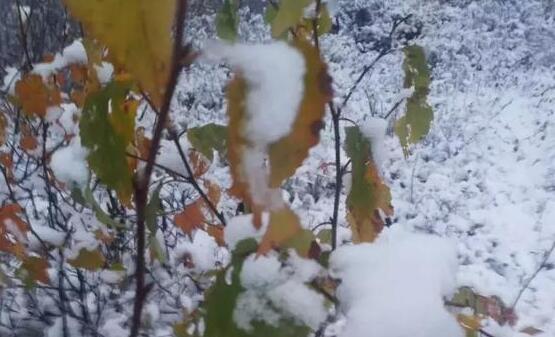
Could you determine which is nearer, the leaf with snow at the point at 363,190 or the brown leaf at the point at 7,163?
the leaf with snow at the point at 363,190

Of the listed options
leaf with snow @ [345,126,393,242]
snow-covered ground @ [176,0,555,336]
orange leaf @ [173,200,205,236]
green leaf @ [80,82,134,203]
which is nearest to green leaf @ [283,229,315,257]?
green leaf @ [80,82,134,203]

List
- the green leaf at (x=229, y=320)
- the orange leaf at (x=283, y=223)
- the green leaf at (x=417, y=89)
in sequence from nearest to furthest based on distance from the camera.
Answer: the orange leaf at (x=283, y=223)
the green leaf at (x=229, y=320)
the green leaf at (x=417, y=89)

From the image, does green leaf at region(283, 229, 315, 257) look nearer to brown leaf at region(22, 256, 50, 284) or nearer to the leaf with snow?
the leaf with snow

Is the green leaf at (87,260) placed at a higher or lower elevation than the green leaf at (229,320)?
higher

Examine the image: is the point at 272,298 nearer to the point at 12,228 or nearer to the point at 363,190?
the point at 363,190

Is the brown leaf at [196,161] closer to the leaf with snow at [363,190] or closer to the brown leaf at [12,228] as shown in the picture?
the brown leaf at [12,228]

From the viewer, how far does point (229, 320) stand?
1.76 feet

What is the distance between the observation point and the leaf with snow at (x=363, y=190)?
942 mm

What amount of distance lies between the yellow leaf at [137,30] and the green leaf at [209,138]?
0.70 metres

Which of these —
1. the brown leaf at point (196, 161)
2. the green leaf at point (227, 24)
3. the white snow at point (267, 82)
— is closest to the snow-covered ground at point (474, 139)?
the brown leaf at point (196, 161)

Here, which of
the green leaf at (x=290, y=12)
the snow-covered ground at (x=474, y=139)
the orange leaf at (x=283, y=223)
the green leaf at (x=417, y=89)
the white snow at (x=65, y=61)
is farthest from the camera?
the snow-covered ground at (x=474, y=139)

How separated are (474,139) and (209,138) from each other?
445 centimetres

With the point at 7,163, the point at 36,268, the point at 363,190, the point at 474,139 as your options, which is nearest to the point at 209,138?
the point at 363,190

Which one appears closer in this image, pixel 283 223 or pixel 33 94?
pixel 283 223
